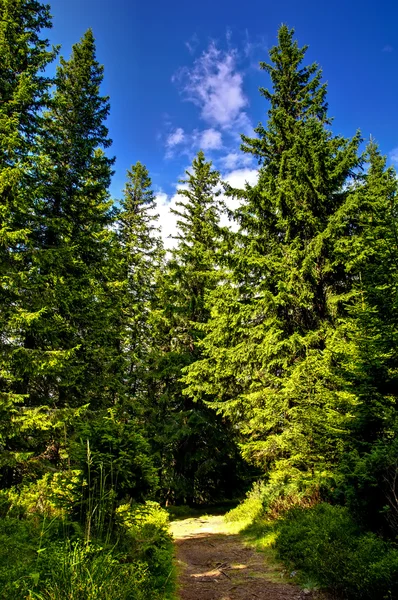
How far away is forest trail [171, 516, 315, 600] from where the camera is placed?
18.0ft

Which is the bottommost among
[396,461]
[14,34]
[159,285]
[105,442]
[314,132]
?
[396,461]

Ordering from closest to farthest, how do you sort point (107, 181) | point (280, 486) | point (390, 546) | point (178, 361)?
point (390, 546) → point (280, 486) → point (107, 181) → point (178, 361)

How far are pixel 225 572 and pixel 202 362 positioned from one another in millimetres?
8330

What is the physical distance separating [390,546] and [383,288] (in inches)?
171

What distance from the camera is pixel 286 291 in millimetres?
10836

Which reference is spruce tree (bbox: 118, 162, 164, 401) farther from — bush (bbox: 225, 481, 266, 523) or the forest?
bush (bbox: 225, 481, 266, 523)

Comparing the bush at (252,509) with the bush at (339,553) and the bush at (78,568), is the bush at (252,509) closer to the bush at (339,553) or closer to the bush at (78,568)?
the bush at (339,553)

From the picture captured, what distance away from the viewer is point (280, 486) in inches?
397

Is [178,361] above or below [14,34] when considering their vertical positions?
below

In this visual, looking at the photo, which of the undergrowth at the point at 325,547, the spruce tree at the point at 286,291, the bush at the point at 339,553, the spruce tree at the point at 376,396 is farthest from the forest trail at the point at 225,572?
the spruce tree at the point at 286,291

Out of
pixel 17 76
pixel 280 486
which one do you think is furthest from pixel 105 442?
pixel 17 76

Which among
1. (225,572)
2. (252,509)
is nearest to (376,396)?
(225,572)

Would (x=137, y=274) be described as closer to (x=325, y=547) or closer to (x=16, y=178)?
(x=16, y=178)

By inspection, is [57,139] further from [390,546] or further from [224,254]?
[390,546]
